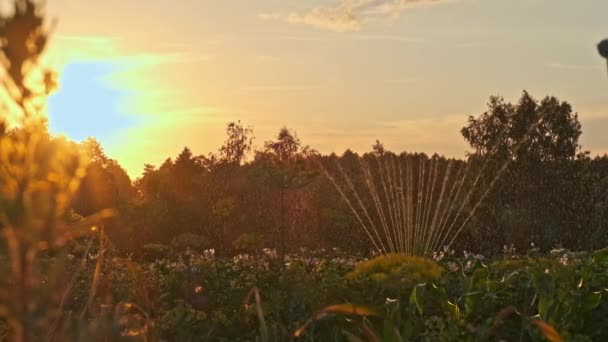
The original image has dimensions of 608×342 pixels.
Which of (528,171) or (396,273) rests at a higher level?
(528,171)

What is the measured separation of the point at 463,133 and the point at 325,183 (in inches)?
125

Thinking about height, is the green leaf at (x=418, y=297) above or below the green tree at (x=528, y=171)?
below

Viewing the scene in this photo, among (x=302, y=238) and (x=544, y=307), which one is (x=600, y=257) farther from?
(x=302, y=238)

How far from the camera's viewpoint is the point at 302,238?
51.4 feet

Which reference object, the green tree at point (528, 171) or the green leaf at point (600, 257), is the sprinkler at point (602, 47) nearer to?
the green leaf at point (600, 257)

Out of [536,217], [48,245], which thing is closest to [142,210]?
[536,217]

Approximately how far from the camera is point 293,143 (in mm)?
22141

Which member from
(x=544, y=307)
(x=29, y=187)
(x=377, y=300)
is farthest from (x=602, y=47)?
(x=29, y=187)

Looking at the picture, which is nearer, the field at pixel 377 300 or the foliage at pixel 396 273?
the field at pixel 377 300

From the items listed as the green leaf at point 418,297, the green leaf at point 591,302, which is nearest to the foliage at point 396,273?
the green leaf at point 418,297

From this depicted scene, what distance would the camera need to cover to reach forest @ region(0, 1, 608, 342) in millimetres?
1290

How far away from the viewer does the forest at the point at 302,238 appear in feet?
4.23

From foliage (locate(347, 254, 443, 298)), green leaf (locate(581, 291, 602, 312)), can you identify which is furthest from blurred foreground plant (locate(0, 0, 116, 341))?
green leaf (locate(581, 291, 602, 312))

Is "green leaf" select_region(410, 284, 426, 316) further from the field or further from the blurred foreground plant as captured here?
the blurred foreground plant
